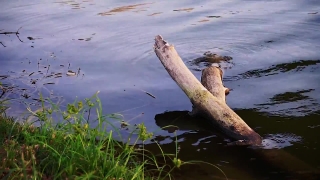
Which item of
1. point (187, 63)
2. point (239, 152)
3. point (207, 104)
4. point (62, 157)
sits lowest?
point (239, 152)

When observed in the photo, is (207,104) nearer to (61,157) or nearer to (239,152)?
(239,152)

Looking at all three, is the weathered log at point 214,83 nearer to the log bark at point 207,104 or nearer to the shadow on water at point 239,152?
the log bark at point 207,104

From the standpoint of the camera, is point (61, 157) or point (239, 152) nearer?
point (61, 157)

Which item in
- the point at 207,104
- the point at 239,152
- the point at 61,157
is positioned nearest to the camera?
the point at 61,157

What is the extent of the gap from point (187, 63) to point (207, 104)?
2.31 meters

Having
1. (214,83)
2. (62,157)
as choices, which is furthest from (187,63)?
(62,157)

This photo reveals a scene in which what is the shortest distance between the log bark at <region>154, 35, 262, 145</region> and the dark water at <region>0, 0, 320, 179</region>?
0.45 ft

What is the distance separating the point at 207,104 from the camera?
16.3ft

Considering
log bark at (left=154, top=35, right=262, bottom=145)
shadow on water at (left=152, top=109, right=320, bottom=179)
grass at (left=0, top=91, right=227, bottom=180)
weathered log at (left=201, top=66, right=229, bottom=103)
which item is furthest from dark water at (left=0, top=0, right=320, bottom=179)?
grass at (left=0, top=91, right=227, bottom=180)

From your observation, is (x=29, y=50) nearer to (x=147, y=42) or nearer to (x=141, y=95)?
(x=147, y=42)

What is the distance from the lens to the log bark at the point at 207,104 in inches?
185

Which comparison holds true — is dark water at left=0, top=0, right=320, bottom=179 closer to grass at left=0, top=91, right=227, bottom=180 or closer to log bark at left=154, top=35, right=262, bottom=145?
log bark at left=154, top=35, right=262, bottom=145

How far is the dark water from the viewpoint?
4.72 m

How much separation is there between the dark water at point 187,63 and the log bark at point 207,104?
0.45 feet
